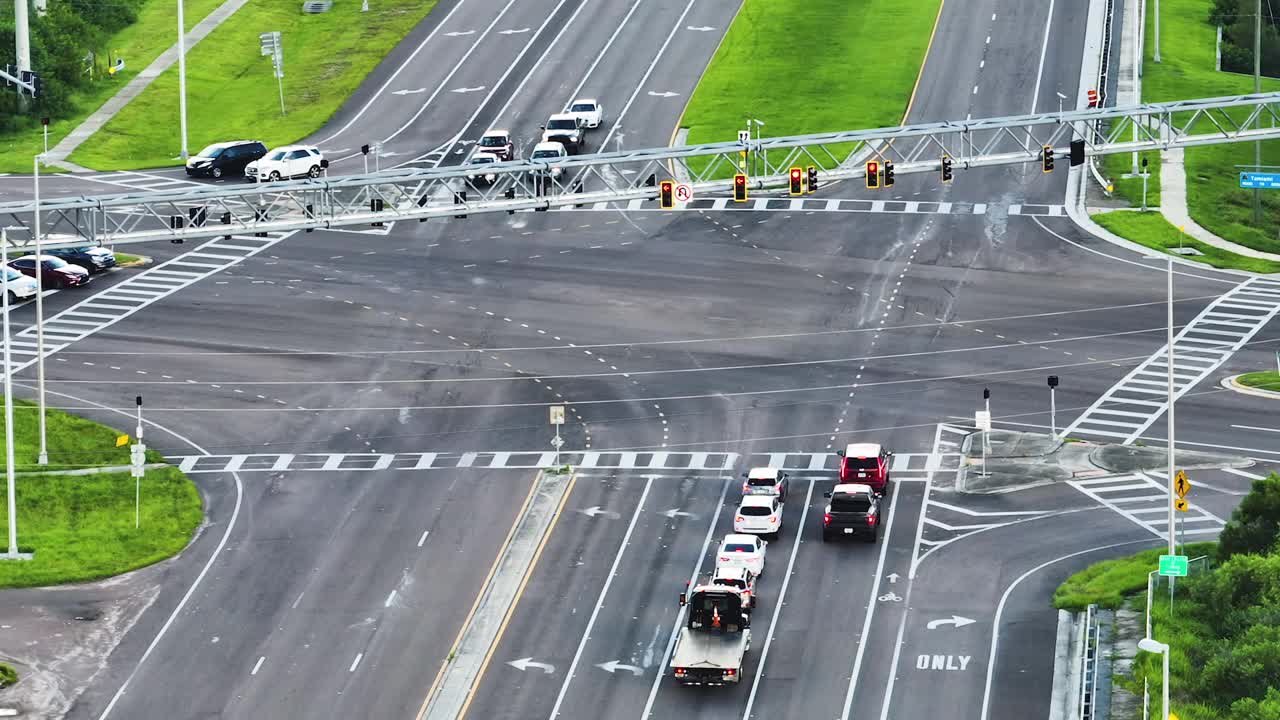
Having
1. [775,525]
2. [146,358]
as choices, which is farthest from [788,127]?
[775,525]

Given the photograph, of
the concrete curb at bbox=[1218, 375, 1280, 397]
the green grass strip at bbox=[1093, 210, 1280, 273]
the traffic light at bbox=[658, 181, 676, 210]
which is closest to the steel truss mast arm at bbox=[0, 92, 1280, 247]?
the traffic light at bbox=[658, 181, 676, 210]

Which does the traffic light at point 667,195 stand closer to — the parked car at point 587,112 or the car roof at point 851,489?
the car roof at point 851,489

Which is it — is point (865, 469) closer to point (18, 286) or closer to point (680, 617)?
point (680, 617)

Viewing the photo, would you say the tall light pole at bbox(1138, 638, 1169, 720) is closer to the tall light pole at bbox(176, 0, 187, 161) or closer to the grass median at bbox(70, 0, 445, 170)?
the tall light pole at bbox(176, 0, 187, 161)

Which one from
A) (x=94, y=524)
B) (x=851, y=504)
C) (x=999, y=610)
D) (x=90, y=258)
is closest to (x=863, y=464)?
(x=851, y=504)

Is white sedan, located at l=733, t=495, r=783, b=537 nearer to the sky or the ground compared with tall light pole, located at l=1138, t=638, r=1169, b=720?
nearer to the ground

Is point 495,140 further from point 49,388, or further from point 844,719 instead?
point 844,719

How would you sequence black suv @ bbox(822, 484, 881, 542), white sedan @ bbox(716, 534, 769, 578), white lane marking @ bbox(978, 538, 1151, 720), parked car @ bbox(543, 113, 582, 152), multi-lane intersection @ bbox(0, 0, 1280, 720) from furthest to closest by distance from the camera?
parked car @ bbox(543, 113, 582, 152) < black suv @ bbox(822, 484, 881, 542) < white sedan @ bbox(716, 534, 769, 578) < multi-lane intersection @ bbox(0, 0, 1280, 720) < white lane marking @ bbox(978, 538, 1151, 720)
